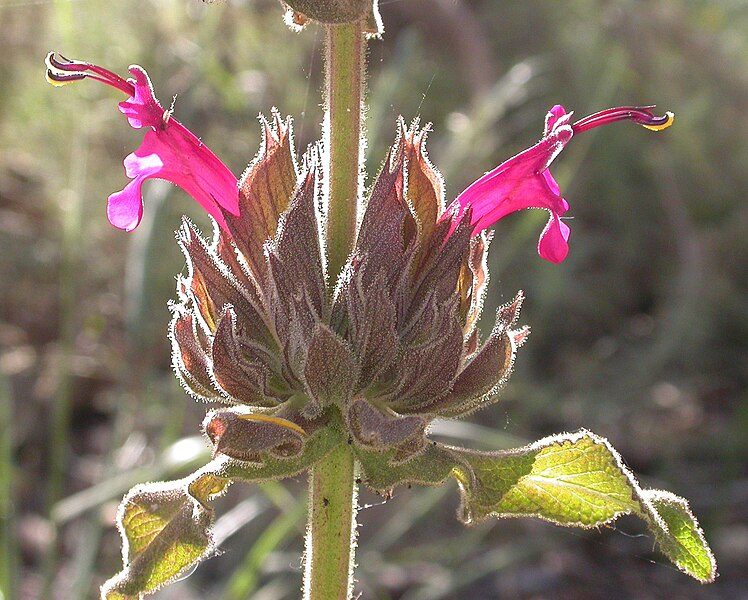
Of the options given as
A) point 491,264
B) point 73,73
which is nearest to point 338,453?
point 73,73

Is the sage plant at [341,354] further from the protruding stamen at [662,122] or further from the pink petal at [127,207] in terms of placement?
the protruding stamen at [662,122]

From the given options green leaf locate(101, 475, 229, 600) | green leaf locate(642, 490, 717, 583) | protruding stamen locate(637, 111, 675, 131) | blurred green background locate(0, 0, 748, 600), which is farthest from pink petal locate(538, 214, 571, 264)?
blurred green background locate(0, 0, 748, 600)

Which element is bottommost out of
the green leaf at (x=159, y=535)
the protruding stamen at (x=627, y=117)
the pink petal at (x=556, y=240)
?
the green leaf at (x=159, y=535)

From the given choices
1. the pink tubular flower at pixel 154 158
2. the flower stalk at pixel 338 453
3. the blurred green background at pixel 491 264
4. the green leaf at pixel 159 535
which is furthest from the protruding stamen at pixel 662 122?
the blurred green background at pixel 491 264

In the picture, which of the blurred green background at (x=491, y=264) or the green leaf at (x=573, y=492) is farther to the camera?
the blurred green background at (x=491, y=264)

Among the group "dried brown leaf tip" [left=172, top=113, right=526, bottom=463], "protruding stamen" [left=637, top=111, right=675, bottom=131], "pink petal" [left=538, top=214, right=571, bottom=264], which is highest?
"protruding stamen" [left=637, top=111, right=675, bottom=131]

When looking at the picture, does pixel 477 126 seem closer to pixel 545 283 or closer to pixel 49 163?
pixel 545 283

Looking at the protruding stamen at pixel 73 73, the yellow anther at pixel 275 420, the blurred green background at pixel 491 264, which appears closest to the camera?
the yellow anther at pixel 275 420

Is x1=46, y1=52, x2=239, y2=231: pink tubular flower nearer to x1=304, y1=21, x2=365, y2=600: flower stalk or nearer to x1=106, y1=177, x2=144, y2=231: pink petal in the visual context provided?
x1=106, y1=177, x2=144, y2=231: pink petal
